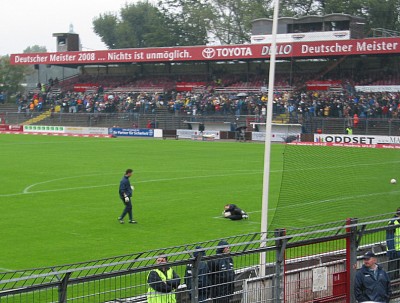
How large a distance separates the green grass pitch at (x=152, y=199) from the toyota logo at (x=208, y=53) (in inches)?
1110

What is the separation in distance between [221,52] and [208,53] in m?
1.47

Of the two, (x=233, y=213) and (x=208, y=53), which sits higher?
(x=208, y=53)

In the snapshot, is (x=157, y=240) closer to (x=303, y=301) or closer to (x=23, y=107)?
(x=303, y=301)

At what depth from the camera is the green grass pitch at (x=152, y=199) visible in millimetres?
18359

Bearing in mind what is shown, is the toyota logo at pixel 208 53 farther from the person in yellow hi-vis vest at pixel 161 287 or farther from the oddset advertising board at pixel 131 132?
the person in yellow hi-vis vest at pixel 161 287

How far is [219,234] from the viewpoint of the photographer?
19.7 m

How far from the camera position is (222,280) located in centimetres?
895

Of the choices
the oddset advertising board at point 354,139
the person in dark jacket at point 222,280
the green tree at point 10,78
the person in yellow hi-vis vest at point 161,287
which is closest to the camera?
the person in yellow hi-vis vest at point 161,287

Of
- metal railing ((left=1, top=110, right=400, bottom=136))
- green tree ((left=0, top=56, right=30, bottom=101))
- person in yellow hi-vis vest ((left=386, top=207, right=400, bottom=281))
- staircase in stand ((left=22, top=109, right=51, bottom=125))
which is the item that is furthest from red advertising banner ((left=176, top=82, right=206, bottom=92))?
person in yellow hi-vis vest ((left=386, top=207, right=400, bottom=281))

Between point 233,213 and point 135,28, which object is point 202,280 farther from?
point 135,28

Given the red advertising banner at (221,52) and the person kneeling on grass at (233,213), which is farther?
the red advertising banner at (221,52)

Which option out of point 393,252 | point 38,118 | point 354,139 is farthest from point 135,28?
point 393,252

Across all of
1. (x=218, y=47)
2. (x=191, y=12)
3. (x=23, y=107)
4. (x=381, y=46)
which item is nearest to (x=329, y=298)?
(x=381, y=46)

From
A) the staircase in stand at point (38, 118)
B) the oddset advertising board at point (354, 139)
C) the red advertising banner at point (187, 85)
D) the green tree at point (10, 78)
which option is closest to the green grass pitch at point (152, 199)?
the oddset advertising board at point (354, 139)
